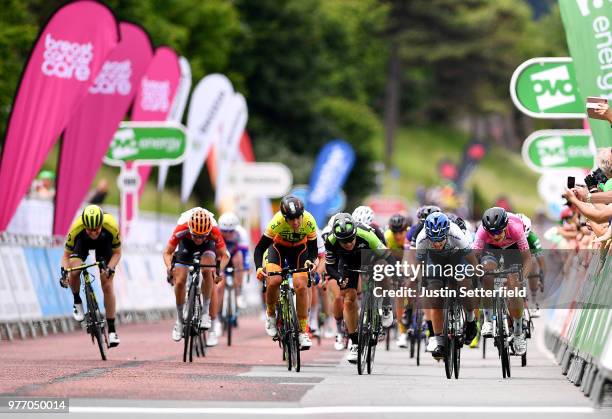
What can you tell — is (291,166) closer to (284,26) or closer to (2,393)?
(284,26)

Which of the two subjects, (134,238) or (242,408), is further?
(134,238)

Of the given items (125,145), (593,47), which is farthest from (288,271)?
(125,145)

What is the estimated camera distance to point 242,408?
13.1 metres

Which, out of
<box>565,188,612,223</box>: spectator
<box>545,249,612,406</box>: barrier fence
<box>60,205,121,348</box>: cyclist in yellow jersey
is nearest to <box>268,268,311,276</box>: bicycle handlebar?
<box>60,205,121,348</box>: cyclist in yellow jersey

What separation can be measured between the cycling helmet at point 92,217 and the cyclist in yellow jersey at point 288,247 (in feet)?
6.69

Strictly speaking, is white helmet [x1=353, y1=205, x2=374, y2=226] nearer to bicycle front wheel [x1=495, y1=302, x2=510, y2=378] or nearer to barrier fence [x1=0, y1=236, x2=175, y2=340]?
bicycle front wheel [x1=495, y1=302, x2=510, y2=378]

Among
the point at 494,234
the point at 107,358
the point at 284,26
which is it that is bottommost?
the point at 107,358

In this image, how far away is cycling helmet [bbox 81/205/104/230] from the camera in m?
18.9

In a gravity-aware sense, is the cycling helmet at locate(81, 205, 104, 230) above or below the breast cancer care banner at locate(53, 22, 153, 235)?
below

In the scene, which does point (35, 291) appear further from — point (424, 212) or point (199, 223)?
point (424, 212)

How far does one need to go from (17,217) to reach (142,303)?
4.38 metres

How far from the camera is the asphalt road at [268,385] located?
42.9 ft

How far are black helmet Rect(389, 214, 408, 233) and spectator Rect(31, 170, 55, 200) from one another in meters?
10.3

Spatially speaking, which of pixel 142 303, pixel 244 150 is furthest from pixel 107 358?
pixel 244 150
